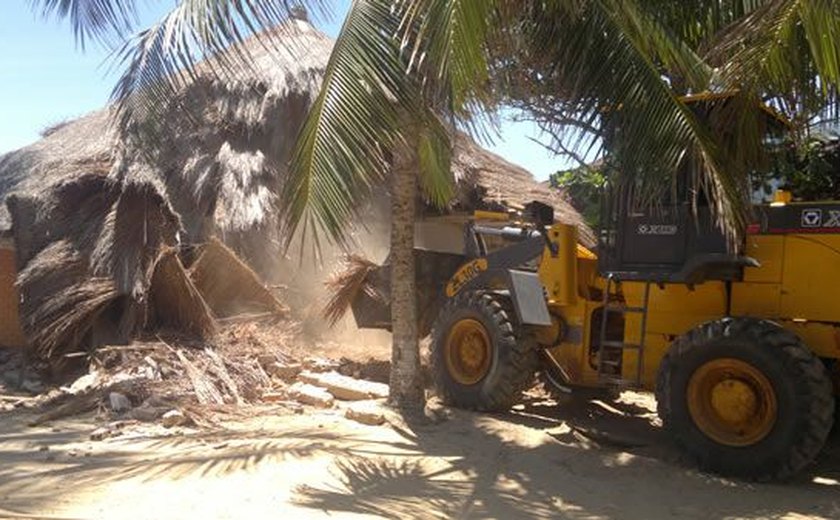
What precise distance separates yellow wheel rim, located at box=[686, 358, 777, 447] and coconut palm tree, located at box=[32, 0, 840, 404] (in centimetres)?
121

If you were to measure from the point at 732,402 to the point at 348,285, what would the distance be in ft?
19.9

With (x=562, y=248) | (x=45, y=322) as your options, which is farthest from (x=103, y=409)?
(x=562, y=248)

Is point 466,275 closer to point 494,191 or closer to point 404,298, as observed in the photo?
point 404,298

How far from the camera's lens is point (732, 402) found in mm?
7441

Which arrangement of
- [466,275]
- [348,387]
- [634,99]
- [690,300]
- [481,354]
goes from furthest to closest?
[466,275]
[348,387]
[481,354]
[690,300]
[634,99]

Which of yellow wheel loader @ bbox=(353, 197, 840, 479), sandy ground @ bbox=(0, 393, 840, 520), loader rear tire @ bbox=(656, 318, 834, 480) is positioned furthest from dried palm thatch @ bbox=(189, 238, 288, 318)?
loader rear tire @ bbox=(656, 318, 834, 480)

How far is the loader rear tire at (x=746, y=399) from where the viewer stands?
697 centimetres

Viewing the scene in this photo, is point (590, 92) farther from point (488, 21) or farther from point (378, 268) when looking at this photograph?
point (378, 268)

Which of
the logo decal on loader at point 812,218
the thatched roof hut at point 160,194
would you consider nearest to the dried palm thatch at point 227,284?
the thatched roof hut at point 160,194

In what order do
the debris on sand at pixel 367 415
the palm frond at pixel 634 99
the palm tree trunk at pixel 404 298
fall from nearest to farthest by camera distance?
the palm frond at pixel 634 99 → the debris on sand at pixel 367 415 → the palm tree trunk at pixel 404 298

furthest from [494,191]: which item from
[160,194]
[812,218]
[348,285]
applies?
[812,218]

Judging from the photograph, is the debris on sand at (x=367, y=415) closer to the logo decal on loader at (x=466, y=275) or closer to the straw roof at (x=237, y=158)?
the logo decal on loader at (x=466, y=275)

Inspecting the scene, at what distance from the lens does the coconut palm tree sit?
272 inches

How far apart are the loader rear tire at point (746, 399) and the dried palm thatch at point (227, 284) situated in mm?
7326
